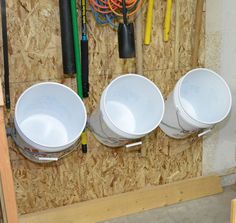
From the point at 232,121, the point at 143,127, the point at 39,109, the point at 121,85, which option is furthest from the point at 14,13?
the point at 232,121

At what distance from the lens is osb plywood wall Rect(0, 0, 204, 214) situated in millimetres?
1868

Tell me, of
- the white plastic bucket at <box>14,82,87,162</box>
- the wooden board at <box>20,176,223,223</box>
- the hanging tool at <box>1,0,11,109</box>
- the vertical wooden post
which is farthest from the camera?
the wooden board at <box>20,176,223,223</box>

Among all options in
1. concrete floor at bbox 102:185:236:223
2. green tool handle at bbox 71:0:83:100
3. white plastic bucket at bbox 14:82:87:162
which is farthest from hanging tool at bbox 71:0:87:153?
concrete floor at bbox 102:185:236:223

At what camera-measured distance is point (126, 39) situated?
6.16 ft

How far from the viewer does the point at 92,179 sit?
2195 mm

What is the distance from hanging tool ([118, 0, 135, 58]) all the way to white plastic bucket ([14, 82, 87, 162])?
0.38 meters

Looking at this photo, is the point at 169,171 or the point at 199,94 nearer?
the point at 199,94

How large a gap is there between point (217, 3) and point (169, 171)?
1.21 m

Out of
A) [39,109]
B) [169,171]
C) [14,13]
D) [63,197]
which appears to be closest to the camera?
[14,13]

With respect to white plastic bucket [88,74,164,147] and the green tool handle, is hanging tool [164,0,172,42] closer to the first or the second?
white plastic bucket [88,74,164,147]

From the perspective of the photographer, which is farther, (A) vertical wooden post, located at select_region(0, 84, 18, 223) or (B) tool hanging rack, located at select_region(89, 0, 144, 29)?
(B) tool hanging rack, located at select_region(89, 0, 144, 29)

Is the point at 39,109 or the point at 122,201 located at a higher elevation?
the point at 39,109

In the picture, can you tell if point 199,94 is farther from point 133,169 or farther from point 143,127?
point 133,169

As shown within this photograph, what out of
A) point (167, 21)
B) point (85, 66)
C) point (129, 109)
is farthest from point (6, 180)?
point (167, 21)
